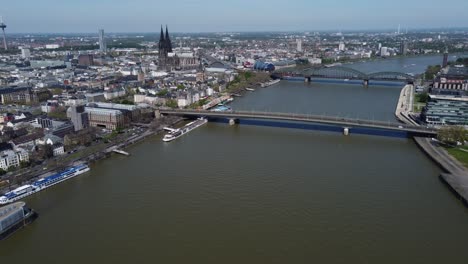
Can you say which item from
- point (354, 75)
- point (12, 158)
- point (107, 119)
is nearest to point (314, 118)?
point (107, 119)

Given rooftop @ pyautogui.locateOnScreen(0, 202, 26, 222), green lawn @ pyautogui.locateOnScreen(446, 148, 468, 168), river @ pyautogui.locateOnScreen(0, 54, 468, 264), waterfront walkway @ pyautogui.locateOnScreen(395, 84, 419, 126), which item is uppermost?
waterfront walkway @ pyautogui.locateOnScreen(395, 84, 419, 126)

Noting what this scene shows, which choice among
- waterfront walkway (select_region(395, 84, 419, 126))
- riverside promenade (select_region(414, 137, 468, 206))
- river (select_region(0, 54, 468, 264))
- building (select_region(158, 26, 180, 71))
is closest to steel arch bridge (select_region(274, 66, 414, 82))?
waterfront walkway (select_region(395, 84, 419, 126))

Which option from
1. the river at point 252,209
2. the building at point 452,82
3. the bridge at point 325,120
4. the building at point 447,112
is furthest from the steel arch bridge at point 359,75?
the river at point 252,209

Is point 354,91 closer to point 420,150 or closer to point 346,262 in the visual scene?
point 420,150

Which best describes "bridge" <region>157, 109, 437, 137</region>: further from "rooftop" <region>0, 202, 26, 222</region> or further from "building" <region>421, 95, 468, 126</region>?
"rooftop" <region>0, 202, 26, 222</region>

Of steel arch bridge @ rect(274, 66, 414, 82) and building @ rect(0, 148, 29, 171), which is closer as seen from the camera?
building @ rect(0, 148, 29, 171)

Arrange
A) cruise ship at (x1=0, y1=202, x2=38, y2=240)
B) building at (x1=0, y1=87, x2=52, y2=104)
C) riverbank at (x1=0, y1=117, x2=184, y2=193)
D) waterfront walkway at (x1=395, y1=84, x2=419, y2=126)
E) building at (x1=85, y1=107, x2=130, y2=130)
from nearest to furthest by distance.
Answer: cruise ship at (x1=0, y1=202, x2=38, y2=240)
riverbank at (x1=0, y1=117, x2=184, y2=193)
building at (x1=85, y1=107, x2=130, y2=130)
waterfront walkway at (x1=395, y1=84, x2=419, y2=126)
building at (x1=0, y1=87, x2=52, y2=104)

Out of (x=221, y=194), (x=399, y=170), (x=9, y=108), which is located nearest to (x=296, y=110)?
(x=399, y=170)
